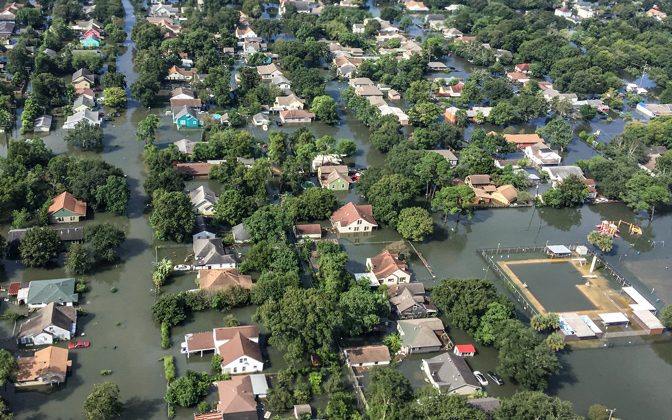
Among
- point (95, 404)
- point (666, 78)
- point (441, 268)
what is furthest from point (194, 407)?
point (666, 78)

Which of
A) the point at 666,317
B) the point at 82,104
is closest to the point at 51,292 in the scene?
the point at 82,104

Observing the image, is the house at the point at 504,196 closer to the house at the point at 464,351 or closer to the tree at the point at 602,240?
the tree at the point at 602,240

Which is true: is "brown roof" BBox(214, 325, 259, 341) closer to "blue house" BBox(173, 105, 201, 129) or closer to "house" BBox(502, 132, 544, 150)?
"blue house" BBox(173, 105, 201, 129)

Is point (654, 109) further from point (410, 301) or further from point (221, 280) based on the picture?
point (221, 280)

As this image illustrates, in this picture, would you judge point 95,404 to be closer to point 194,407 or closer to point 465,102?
point 194,407

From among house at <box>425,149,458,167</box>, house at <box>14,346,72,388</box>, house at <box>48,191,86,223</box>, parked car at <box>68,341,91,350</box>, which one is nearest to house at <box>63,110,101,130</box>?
house at <box>48,191,86,223</box>
